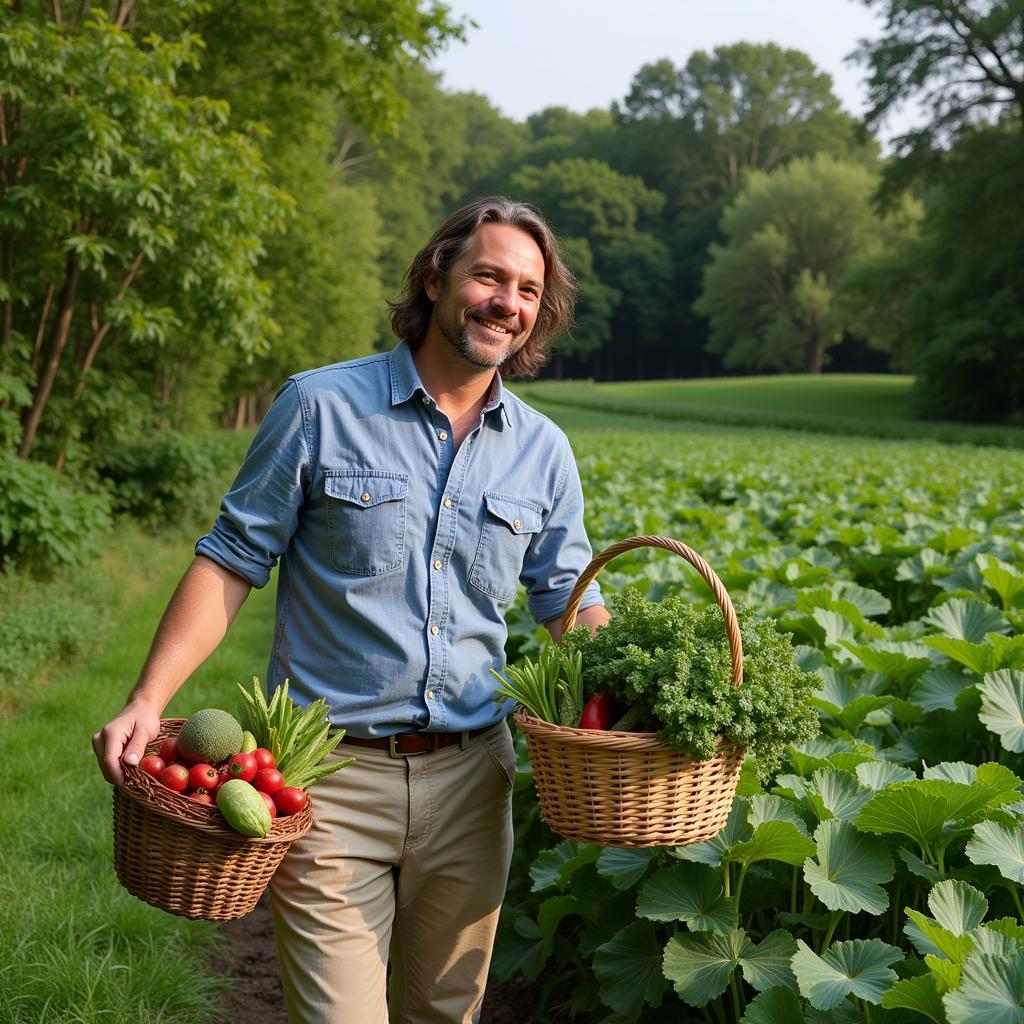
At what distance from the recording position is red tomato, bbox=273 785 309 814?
2.07 metres

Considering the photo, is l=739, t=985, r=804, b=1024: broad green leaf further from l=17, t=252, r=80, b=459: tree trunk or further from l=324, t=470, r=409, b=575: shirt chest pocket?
l=17, t=252, r=80, b=459: tree trunk

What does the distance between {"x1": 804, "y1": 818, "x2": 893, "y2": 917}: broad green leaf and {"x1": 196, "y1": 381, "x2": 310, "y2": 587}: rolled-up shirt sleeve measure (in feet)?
4.41

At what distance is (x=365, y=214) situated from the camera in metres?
37.1

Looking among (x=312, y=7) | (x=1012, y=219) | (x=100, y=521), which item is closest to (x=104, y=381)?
(x=100, y=521)

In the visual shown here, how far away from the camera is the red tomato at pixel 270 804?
202 centimetres

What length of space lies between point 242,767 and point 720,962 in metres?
1.20

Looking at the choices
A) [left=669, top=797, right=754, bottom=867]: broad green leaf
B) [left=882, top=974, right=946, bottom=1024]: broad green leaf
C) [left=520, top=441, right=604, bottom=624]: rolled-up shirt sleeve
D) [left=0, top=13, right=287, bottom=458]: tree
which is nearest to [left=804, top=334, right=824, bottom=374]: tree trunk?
[left=0, top=13, right=287, bottom=458]: tree

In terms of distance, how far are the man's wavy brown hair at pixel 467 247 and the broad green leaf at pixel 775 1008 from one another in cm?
153

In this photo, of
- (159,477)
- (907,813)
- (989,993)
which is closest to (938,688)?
(907,813)

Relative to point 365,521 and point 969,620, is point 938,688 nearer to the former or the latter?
point 969,620

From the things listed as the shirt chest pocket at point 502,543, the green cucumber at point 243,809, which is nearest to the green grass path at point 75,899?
the green cucumber at point 243,809

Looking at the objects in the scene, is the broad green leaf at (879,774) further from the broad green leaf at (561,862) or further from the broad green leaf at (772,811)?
the broad green leaf at (561,862)

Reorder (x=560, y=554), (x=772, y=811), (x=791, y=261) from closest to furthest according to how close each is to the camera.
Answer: (x=772, y=811), (x=560, y=554), (x=791, y=261)

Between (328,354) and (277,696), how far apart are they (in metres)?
27.9
